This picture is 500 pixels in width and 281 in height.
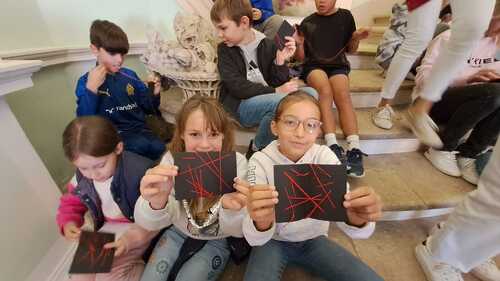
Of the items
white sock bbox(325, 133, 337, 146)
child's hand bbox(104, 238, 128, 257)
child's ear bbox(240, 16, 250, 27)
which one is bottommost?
child's hand bbox(104, 238, 128, 257)

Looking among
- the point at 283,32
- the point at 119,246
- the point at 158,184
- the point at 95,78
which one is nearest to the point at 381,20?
the point at 283,32

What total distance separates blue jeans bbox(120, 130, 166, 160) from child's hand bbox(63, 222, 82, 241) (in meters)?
0.41

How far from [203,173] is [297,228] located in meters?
0.38

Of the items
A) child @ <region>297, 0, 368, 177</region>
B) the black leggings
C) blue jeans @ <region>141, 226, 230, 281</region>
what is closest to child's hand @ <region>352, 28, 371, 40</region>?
child @ <region>297, 0, 368, 177</region>

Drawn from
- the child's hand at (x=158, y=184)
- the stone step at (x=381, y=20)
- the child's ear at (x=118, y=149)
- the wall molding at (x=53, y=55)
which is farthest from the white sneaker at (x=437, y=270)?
the stone step at (x=381, y=20)

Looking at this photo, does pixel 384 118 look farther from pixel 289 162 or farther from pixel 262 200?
pixel 262 200

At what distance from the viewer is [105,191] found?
2.80ft

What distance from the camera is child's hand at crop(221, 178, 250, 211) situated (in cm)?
62

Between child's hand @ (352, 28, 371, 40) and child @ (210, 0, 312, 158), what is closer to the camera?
child @ (210, 0, 312, 158)

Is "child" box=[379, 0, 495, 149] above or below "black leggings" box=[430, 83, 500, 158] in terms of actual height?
above

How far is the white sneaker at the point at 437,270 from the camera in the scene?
89cm

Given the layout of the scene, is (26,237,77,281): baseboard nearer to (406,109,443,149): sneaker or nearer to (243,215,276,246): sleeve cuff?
(243,215,276,246): sleeve cuff

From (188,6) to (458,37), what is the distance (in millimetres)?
1333

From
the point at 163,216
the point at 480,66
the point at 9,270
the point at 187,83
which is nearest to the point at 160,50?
the point at 187,83
